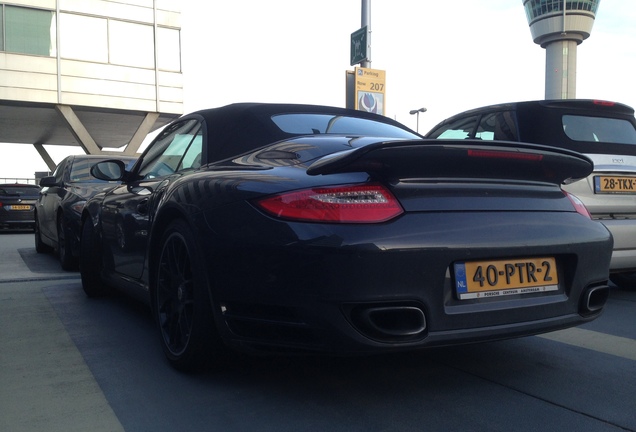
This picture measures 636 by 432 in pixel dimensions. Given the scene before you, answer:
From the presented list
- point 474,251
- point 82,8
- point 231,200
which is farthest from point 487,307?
point 82,8

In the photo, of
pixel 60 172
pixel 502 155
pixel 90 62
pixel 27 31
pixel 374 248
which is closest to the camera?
pixel 374 248

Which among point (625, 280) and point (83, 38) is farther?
point (83, 38)

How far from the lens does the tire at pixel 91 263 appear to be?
16.5 feet

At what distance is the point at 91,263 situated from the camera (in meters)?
5.08

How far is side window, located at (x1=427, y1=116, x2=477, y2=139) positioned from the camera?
6152mm

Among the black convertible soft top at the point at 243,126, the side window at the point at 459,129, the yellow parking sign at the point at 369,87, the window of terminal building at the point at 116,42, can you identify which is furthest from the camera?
the window of terminal building at the point at 116,42

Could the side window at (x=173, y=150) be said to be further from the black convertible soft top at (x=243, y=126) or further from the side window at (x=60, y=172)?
the side window at (x=60, y=172)

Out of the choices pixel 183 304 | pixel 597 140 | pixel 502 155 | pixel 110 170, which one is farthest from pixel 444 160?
pixel 597 140

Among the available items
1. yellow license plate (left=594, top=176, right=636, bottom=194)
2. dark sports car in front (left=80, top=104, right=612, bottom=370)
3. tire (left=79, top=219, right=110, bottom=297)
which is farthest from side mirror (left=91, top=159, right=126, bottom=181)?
yellow license plate (left=594, top=176, right=636, bottom=194)

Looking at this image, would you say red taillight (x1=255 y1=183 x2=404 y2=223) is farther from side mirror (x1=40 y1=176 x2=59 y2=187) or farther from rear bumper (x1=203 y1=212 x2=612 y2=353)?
side mirror (x1=40 y1=176 x2=59 y2=187)

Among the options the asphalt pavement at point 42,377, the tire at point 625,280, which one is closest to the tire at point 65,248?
the asphalt pavement at point 42,377

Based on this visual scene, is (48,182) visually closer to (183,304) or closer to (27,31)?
(183,304)

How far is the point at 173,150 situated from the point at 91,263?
1.58 m

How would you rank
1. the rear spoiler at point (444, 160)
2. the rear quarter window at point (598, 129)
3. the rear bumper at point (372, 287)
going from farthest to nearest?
the rear quarter window at point (598, 129) < the rear spoiler at point (444, 160) < the rear bumper at point (372, 287)
